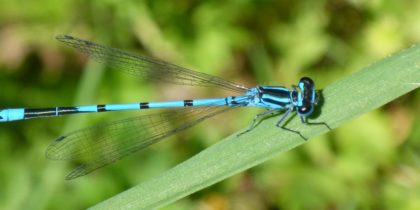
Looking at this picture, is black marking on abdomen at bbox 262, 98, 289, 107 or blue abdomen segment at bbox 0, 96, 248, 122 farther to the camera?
blue abdomen segment at bbox 0, 96, 248, 122

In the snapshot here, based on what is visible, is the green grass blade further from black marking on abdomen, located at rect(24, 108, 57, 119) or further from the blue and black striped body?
black marking on abdomen, located at rect(24, 108, 57, 119)

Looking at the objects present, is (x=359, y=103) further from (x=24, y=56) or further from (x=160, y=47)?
(x=24, y=56)

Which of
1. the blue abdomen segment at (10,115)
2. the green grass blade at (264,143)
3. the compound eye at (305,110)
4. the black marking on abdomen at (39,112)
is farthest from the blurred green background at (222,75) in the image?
the green grass blade at (264,143)

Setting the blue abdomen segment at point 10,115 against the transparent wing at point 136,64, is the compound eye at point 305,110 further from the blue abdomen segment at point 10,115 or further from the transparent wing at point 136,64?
the blue abdomen segment at point 10,115

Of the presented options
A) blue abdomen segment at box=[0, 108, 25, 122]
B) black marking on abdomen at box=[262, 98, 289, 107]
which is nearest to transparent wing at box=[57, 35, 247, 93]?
black marking on abdomen at box=[262, 98, 289, 107]

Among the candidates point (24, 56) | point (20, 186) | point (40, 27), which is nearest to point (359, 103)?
point (20, 186)
